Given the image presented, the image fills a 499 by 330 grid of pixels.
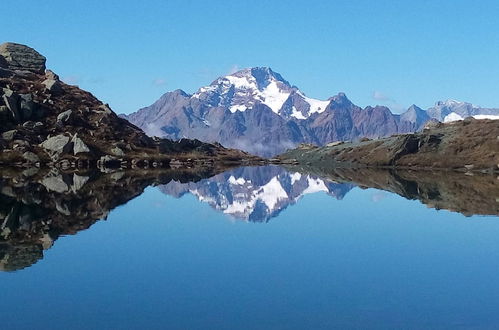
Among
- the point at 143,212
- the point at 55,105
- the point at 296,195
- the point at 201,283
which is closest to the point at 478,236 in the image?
the point at 201,283

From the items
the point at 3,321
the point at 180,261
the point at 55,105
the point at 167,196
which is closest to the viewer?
the point at 3,321

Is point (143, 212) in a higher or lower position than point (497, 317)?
higher

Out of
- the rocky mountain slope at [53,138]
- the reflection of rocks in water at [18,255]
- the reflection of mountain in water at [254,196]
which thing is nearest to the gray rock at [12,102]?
the rocky mountain slope at [53,138]

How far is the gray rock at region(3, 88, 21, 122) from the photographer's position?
575ft

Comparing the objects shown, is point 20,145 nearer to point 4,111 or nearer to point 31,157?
point 31,157

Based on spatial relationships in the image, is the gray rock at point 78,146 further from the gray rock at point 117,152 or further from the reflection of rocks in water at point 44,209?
the reflection of rocks in water at point 44,209

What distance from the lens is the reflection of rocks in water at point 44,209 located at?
1646 inches

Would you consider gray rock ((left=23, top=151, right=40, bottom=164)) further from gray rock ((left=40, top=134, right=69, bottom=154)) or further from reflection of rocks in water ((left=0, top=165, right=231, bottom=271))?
reflection of rocks in water ((left=0, top=165, right=231, bottom=271))

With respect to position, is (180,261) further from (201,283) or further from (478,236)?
(478,236)

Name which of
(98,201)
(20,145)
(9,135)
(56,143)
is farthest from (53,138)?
(98,201)

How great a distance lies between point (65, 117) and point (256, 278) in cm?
17052

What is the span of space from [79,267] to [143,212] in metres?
36.6

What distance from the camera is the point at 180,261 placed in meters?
38.8

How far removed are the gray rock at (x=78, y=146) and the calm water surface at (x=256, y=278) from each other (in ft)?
377
